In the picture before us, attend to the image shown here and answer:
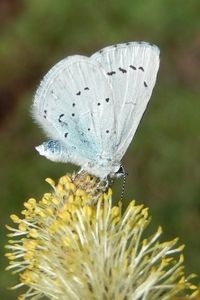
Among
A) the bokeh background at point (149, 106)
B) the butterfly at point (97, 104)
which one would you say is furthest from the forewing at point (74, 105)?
the bokeh background at point (149, 106)

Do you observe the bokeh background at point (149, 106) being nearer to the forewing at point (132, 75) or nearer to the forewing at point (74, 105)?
the forewing at point (74, 105)

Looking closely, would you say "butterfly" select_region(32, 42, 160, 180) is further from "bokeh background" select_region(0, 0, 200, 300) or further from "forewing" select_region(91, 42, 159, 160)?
"bokeh background" select_region(0, 0, 200, 300)

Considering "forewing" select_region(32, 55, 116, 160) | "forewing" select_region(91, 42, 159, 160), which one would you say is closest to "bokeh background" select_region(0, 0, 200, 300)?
"forewing" select_region(32, 55, 116, 160)

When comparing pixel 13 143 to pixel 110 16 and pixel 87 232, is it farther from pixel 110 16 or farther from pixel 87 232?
pixel 87 232

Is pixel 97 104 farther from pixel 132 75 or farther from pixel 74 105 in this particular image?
pixel 132 75

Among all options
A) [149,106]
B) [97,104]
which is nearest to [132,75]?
[97,104]

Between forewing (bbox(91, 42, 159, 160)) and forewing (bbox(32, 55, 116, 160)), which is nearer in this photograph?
forewing (bbox(91, 42, 159, 160))
